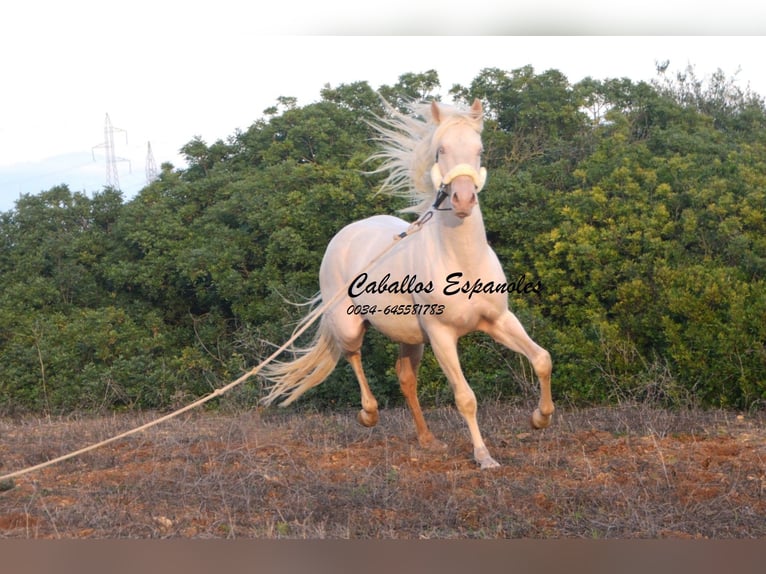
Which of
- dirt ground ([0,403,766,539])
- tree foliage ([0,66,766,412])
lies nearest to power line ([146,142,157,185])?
tree foliage ([0,66,766,412])

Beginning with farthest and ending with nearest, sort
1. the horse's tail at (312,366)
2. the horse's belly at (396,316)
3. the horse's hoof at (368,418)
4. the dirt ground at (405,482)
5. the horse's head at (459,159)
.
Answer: the horse's tail at (312,366), the horse's hoof at (368,418), the horse's belly at (396,316), the horse's head at (459,159), the dirt ground at (405,482)

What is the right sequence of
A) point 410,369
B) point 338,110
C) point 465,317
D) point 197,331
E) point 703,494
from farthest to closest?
point 338,110 < point 197,331 < point 410,369 < point 465,317 < point 703,494

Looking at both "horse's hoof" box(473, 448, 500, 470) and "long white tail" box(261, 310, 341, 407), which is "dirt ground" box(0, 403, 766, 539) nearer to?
"horse's hoof" box(473, 448, 500, 470)

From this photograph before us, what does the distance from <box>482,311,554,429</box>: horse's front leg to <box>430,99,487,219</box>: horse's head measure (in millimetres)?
827

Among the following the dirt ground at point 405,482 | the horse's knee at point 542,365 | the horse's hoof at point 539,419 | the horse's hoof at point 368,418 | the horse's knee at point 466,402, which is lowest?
the dirt ground at point 405,482

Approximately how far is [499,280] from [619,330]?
152 inches

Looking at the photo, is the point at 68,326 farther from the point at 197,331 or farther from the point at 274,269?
the point at 274,269

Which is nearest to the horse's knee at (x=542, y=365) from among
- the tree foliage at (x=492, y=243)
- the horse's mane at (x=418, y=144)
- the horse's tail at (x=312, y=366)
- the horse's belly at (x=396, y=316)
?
the horse's belly at (x=396, y=316)

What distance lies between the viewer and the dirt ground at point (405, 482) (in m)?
Result: 4.40

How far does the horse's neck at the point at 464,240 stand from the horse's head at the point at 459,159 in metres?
0.18

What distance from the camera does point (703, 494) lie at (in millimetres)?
4738

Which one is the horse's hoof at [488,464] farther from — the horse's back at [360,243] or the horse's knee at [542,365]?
the horse's back at [360,243]

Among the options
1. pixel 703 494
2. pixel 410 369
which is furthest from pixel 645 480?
pixel 410 369

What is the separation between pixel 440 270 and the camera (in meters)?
5.56
